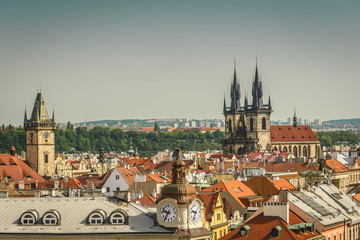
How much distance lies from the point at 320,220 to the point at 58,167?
92.4 metres

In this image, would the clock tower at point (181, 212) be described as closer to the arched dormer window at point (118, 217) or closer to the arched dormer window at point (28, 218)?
the arched dormer window at point (118, 217)

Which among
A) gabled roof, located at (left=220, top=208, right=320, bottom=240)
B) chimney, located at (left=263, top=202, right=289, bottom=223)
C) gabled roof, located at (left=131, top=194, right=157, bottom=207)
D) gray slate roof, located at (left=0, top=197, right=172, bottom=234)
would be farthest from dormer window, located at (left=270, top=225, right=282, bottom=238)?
gabled roof, located at (left=131, top=194, right=157, bottom=207)

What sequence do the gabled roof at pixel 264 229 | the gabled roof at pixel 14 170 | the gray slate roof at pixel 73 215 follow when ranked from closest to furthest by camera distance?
1. the gray slate roof at pixel 73 215
2. the gabled roof at pixel 264 229
3. the gabled roof at pixel 14 170

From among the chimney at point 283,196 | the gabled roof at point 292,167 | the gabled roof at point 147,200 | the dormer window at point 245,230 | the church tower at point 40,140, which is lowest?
the dormer window at point 245,230

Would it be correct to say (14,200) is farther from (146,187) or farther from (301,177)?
(301,177)

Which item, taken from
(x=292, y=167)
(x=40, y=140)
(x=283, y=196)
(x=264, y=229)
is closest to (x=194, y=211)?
(x=264, y=229)

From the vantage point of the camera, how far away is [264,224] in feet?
170

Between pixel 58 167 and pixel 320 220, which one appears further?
pixel 58 167

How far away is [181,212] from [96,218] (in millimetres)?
4316

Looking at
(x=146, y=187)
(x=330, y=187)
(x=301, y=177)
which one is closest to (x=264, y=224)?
(x=330, y=187)

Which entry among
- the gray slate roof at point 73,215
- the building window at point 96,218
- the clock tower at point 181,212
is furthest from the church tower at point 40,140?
the clock tower at point 181,212

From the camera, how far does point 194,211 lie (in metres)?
40.6

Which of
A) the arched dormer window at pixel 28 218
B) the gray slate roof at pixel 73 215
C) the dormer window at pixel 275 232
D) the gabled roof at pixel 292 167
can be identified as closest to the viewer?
the gray slate roof at pixel 73 215

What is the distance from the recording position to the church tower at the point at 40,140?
133m
